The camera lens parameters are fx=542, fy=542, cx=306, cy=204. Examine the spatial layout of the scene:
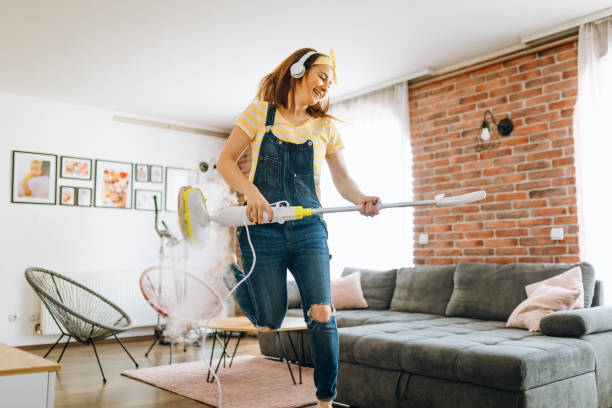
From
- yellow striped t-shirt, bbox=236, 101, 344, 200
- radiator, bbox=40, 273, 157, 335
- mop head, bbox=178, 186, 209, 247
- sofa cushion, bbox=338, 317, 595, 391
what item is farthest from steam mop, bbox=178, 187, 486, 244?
radiator, bbox=40, 273, 157, 335

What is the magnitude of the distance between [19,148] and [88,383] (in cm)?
265

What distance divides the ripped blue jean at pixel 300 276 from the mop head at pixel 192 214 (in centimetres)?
14

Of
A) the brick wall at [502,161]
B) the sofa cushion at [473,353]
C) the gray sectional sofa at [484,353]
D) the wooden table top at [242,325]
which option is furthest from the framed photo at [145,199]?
the sofa cushion at [473,353]

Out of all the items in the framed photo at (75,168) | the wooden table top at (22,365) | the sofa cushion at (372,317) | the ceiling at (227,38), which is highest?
the ceiling at (227,38)

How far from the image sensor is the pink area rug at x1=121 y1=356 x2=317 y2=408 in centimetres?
306

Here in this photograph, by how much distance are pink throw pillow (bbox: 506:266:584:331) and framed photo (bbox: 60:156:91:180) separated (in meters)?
4.25

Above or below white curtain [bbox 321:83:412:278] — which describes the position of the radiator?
below

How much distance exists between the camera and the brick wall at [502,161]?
3.70 m

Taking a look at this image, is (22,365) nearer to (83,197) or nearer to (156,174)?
(83,197)

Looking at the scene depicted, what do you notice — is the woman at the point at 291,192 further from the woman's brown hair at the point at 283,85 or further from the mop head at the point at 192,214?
the mop head at the point at 192,214

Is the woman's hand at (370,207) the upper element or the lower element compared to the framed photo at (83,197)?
lower

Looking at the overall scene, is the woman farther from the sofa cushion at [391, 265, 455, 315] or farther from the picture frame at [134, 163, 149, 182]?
the picture frame at [134, 163, 149, 182]

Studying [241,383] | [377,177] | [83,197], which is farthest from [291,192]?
[83,197]

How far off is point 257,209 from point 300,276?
299mm
